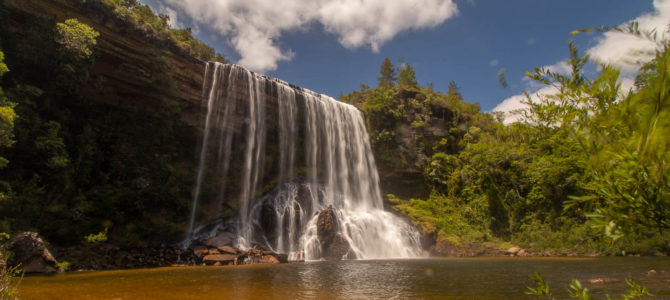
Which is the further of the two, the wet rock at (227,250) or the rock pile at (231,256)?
the wet rock at (227,250)

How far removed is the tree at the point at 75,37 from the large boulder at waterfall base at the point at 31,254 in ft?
24.4

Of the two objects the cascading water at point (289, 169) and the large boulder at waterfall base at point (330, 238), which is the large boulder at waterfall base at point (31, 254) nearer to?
the cascading water at point (289, 169)

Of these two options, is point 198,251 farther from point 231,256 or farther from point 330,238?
point 330,238

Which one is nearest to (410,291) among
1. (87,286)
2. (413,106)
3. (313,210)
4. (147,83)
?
(87,286)

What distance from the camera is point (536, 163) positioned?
19.7m

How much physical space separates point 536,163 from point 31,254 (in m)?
24.2

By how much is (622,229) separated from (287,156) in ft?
65.5

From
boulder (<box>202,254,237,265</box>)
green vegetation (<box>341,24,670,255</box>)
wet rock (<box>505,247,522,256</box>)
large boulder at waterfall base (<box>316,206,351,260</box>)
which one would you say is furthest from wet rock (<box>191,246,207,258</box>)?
wet rock (<box>505,247,522,256</box>)

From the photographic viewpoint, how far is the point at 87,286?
623cm

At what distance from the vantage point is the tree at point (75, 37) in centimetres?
1246

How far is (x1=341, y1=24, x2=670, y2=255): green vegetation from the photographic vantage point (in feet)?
5.16

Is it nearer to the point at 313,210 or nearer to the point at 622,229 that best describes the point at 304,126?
the point at 313,210

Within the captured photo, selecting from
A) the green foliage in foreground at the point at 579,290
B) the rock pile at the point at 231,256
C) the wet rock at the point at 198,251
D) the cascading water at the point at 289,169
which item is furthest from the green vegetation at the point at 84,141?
the green foliage in foreground at the point at 579,290

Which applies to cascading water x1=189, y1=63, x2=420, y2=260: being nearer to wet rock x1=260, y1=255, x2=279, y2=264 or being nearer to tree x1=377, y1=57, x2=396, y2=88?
wet rock x1=260, y1=255, x2=279, y2=264
